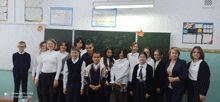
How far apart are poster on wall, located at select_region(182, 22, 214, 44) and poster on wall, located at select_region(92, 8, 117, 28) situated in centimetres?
157

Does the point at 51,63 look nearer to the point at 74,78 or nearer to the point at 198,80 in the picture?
the point at 74,78

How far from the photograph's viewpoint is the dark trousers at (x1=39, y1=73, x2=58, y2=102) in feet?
8.39

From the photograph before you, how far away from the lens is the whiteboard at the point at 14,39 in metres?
3.60

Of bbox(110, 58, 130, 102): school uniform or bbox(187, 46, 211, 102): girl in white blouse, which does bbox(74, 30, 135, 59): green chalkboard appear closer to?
bbox(110, 58, 130, 102): school uniform

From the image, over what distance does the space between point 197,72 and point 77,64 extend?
6.22 ft

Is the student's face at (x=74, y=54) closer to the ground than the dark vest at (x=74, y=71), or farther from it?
farther from it

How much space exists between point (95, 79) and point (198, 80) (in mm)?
1586

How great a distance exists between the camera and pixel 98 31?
3.39m

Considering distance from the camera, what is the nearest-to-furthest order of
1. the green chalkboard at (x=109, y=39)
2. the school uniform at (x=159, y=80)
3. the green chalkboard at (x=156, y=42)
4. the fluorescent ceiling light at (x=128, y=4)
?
the school uniform at (x=159, y=80)
the fluorescent ceiling light at (x=128, y=4)
the green chalkboard at (x=156, y=42)
the green chalkboard at (x=109, y=39)

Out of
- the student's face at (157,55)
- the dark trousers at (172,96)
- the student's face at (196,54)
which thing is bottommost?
the dark trousers at (172,96)

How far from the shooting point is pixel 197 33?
312cm

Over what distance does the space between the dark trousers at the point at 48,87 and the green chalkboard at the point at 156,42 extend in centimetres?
192

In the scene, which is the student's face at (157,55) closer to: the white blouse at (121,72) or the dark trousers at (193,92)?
the white blouse at (121,72)

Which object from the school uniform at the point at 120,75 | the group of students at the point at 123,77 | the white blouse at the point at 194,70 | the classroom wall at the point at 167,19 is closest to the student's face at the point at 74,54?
the group of students at the point at 123,77
